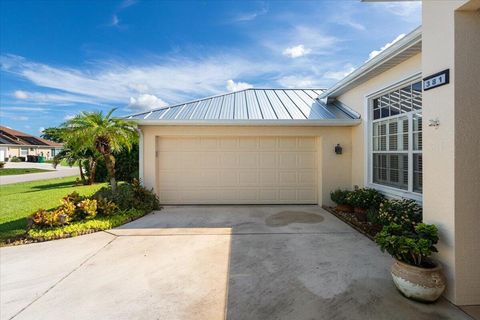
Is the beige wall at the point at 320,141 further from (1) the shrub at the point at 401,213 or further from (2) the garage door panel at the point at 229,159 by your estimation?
(1) the shrub at the point at 401,213

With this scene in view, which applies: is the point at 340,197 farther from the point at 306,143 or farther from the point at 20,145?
the point at 20,145

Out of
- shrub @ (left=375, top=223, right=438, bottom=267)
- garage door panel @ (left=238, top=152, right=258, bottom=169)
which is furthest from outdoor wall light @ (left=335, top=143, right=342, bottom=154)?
shrub @ (left=375, top=223, right=438, bottom=267)

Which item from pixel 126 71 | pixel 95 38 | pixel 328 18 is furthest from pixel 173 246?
pixel 95 38

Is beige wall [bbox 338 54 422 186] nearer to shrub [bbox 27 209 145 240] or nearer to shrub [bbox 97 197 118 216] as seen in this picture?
shrub [bbox 27 209 145 240]

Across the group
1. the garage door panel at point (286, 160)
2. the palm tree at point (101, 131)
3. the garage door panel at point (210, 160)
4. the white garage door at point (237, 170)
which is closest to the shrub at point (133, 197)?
the palm tree at point (101, 131)

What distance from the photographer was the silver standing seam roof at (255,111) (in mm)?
7594

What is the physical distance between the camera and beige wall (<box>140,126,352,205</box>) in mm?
7938

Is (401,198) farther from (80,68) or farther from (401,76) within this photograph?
(80,68)

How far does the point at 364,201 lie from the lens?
6148 mm

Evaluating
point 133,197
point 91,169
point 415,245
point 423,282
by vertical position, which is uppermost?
point 91,169

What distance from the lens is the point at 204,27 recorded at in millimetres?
9648

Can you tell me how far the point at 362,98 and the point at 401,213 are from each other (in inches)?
158

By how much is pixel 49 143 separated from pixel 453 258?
6569cm

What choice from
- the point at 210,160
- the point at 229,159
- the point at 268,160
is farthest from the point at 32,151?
the point at 268,160
